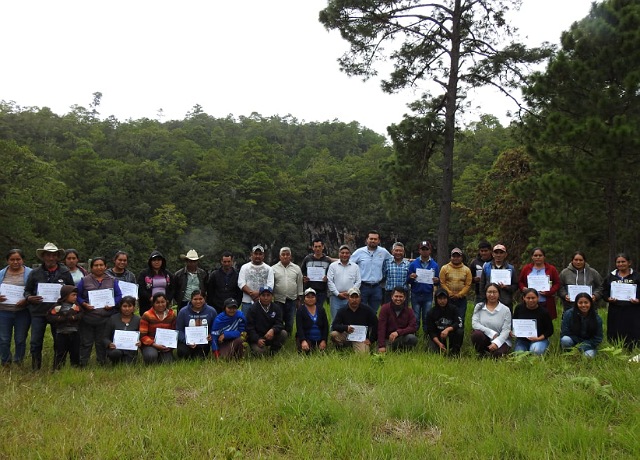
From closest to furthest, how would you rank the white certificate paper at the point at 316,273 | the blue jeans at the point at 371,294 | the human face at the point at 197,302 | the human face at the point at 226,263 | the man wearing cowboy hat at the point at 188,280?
the human face at the point at 197,302 < the man wearing cowboy hat at the point at 188,280 < the human face at the point at 226,263 < the white certificate paper at the point at 316,273 < the blue jeans at the point at 371,294

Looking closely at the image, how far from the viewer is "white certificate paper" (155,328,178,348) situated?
25.0 feet

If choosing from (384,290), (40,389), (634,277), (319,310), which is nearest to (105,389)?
(40,389)

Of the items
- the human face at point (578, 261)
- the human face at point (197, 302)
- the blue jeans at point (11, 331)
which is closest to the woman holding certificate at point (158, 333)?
the human face at point (197, 302)

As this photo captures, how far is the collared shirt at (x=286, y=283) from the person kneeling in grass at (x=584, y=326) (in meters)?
4.21

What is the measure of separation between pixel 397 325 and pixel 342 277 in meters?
1.32

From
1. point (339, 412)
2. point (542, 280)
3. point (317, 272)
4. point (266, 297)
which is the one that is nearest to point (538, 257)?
point (542, 280)

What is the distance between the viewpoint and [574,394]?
16.6 feet

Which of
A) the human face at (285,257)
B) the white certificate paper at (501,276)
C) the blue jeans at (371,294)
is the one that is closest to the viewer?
the white certificate paper at (501,276)

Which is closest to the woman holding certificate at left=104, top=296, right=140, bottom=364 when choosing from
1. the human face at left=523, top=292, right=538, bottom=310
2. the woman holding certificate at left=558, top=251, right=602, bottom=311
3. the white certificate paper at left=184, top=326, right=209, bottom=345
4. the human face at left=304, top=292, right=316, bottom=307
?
the white certificate paper at left=184, top=326, right=209, bottom=345

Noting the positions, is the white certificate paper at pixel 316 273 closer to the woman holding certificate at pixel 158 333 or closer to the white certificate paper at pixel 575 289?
the woman holding certificate at pixel 158 333

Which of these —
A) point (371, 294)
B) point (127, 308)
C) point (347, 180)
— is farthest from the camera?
point (347, 180)

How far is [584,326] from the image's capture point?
23.9 feet

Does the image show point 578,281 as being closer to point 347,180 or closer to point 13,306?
point 13,306

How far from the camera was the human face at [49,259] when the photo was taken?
7.39 m
